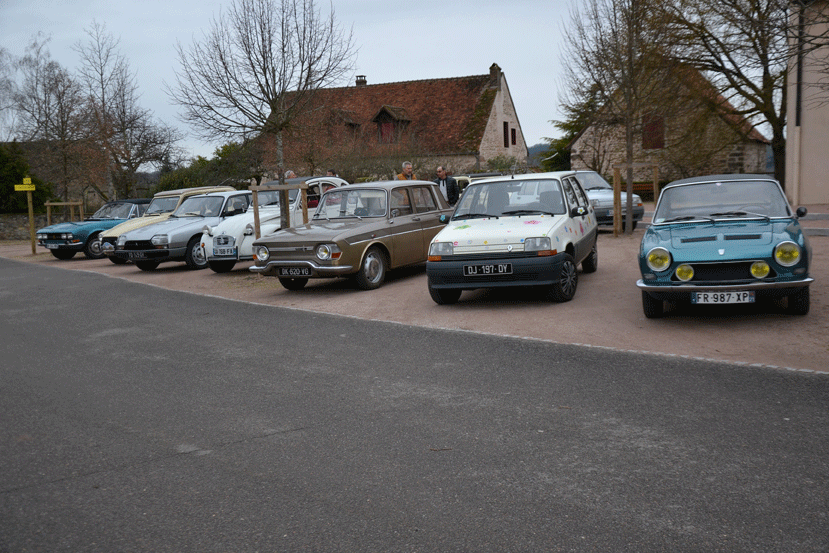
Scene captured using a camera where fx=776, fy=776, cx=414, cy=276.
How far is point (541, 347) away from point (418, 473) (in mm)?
3538

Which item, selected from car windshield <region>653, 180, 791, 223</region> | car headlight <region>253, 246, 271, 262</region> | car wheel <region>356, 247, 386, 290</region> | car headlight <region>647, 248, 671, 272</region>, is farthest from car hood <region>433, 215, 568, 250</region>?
car headlight <region>253, 246, 271, 262</region>

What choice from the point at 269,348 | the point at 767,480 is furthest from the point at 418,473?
the point at 269,348

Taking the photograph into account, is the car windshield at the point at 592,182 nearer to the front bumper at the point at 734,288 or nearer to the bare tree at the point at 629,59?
the bare tree at the point at 629,59

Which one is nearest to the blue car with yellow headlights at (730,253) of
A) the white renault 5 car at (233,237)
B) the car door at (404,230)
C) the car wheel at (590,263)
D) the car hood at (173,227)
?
the car wheel at (590,263)

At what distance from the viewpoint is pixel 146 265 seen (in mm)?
17969

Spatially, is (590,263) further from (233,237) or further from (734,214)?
(233,237)

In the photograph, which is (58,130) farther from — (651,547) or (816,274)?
(651,547)

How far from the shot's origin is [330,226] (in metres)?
12.6

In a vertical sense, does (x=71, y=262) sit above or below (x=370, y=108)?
below

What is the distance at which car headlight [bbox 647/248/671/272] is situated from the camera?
26.7 ft

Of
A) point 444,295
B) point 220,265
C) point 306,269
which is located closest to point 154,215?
point 220,265

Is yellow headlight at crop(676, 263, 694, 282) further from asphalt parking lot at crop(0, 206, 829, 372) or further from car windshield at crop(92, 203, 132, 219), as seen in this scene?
car windshield at crop(92, 203, 132, 219)

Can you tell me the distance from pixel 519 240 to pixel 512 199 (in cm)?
140

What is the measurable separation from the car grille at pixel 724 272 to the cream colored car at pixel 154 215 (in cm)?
1304
